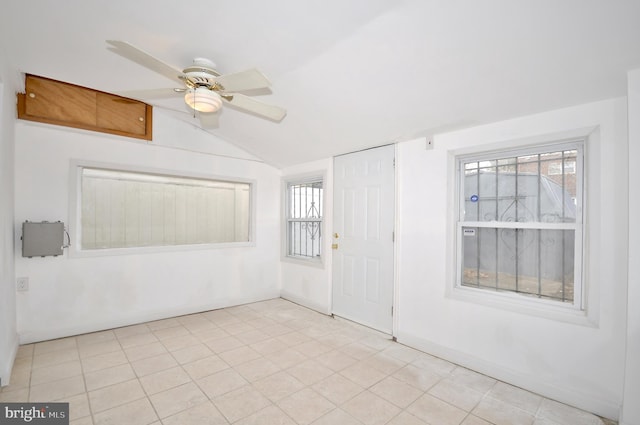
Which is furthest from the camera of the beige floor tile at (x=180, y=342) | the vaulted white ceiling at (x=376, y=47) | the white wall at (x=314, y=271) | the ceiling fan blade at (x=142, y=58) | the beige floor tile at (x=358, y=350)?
the white wall at (x=314, y=271)

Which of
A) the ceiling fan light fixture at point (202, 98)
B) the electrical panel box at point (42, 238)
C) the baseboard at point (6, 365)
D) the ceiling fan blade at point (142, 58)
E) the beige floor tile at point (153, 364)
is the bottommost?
the beige floor tile at point (153, 364)

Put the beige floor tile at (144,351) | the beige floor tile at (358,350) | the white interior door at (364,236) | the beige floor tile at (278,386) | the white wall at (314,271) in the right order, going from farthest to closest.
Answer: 1. the white wall at (314,271)
2. the white interior door at (364,236)
3. the beige floor tile at (358,350)
4. the beige floor tile at (144,351)
5. the beige floor tile at (278,386)

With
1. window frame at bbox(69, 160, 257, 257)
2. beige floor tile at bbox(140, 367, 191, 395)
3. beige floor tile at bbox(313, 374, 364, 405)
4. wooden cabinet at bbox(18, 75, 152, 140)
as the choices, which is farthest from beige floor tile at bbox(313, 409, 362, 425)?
wooden cabinet at bbox(18, 75, 152, 140)

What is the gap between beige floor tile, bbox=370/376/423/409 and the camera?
224cm

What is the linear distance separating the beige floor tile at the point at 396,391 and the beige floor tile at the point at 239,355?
4.03ft

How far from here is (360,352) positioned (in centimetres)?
306

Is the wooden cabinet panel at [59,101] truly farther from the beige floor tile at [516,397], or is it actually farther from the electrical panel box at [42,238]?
the beige floor tile at [516,397]

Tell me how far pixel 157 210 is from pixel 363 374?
10.8 ft

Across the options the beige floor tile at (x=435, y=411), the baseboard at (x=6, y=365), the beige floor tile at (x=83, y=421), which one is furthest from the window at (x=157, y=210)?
the beige floor tile at (x=435, y=411)

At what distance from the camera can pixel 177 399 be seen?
2.22 metres

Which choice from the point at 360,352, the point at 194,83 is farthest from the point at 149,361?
the point at 194,83

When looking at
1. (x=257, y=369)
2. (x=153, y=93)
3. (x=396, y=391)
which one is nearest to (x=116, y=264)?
(x=257, y=369)

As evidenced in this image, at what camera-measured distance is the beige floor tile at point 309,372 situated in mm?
2533

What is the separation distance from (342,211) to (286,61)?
2115mm
